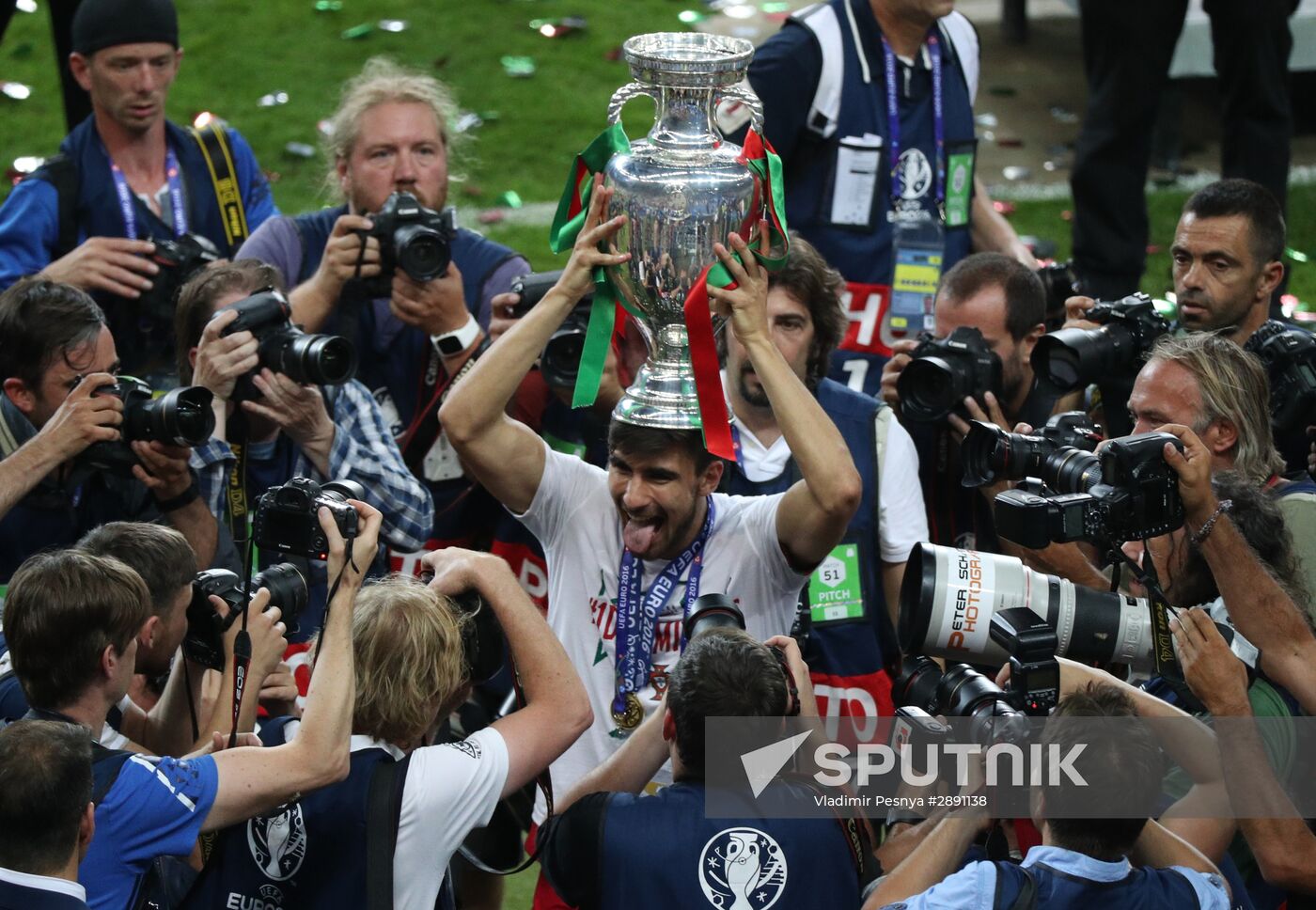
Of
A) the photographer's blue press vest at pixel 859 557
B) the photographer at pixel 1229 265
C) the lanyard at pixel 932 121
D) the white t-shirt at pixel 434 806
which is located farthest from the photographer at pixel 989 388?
the white t-shirt at pixel 434 806

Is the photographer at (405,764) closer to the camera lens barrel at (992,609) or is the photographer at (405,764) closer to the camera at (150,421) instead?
the camera lens barrel at (992,609)

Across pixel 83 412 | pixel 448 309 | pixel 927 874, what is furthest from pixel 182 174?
pixel 927 874

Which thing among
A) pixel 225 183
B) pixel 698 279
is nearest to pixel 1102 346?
pixel 698 279

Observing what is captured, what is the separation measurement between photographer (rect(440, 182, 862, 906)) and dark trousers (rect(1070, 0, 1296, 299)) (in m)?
3.50

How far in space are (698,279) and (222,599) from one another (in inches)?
42.5

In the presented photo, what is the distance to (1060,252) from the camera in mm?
8711

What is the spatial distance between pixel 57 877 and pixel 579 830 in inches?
32.7

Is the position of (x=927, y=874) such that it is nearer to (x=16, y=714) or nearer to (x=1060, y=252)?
(x=16, y=714)

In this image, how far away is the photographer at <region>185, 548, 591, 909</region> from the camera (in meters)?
2.94

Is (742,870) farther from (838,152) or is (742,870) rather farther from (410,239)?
(838,152)

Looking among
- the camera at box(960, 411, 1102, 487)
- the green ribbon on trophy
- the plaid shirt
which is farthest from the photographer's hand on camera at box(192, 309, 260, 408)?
the camera at box(960, 411, 1102, 487)

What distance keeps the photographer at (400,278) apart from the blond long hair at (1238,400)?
1831 mm

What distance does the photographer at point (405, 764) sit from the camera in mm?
2936

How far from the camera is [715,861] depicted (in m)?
2.91
